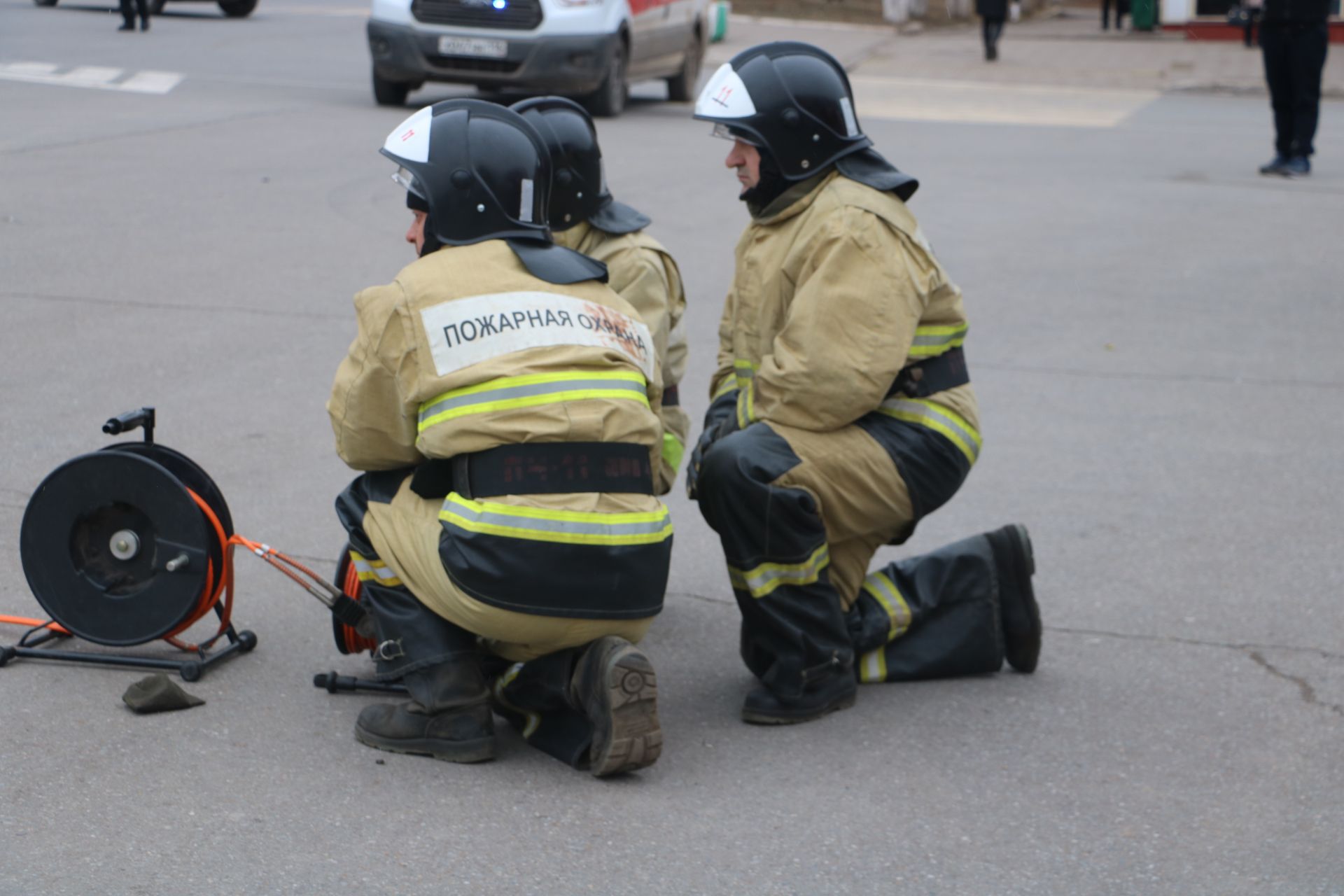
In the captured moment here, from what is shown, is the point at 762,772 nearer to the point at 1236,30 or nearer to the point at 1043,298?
the point at 1043,298

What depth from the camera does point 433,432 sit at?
11.0 feet

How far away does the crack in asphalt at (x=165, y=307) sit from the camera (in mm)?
7383

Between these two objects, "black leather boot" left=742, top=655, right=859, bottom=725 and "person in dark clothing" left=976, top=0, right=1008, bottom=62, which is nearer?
"black leather boot" left=742, top=655, right=859, bottom=725

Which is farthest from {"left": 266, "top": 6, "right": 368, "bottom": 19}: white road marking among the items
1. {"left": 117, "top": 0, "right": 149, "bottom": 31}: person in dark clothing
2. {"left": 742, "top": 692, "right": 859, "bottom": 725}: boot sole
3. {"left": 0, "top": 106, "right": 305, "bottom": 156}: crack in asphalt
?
{"left": 742, "top": 692, "right": 859, "bottom": 725}: boot sole

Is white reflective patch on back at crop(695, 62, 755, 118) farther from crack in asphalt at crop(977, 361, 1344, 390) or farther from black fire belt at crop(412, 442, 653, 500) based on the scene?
crack in asphalt at crop(977, 361, 1344, 390)

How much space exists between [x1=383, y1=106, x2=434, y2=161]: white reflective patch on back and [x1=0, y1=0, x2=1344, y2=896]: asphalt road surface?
125 cm

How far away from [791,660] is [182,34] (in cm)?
1829

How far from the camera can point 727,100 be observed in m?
3.97

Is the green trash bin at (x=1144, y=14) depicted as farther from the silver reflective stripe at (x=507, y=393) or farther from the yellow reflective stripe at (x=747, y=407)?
the silver reflective stripe at (x=507, y=393)

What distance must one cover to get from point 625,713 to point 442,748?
0.43 metres

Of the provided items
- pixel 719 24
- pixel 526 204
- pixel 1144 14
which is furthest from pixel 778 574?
pixel 1144 14

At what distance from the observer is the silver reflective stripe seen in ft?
10.9

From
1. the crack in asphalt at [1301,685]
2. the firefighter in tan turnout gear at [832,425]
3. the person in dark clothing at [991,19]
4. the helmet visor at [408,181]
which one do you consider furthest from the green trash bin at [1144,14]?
the helmet visor at [408,181]

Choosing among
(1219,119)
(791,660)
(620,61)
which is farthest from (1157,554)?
(1219,119)
